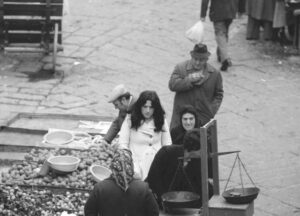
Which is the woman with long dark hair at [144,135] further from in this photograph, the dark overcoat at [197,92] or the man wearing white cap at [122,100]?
the dark overcoat at [197,92]

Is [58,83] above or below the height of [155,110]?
below

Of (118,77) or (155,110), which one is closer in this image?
(155,110)

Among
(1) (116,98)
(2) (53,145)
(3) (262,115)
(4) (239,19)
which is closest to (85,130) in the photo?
(2) (53,145)

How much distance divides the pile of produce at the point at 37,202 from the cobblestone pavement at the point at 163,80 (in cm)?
186

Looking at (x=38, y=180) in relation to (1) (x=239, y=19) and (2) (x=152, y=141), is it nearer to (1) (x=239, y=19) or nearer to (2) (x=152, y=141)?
(2) (x=152, y=141)

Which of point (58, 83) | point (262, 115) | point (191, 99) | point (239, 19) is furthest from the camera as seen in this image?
point (239, 19)

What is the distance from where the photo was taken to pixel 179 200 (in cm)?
809

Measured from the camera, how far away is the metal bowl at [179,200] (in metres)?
8.05

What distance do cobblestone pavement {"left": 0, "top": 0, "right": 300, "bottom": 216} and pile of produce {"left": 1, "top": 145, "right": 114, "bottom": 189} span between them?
137cm

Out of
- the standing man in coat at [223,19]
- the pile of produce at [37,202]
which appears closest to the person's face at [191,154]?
the pile of produce at [37,202]

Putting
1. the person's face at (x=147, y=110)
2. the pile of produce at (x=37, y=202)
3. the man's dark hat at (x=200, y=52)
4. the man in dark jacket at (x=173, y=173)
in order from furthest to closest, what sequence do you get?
the man's dark hat at (x=200, y=52) < the person's face at (x=147, y=110) < the pile of produce at (x=37, y=202) < the man in dark jacket at (x=173, y=173)

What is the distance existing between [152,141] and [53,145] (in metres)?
1.69

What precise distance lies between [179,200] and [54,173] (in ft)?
6.84

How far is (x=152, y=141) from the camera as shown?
366 inches
